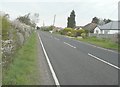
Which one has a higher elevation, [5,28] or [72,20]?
[5,28]

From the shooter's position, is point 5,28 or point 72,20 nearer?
point 5,28

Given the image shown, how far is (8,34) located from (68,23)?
114795 mm

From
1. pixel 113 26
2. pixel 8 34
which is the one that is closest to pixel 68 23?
pixel 113 26

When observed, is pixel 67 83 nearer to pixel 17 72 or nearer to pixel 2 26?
pixel 17 72

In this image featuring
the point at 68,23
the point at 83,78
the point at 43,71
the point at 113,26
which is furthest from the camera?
the point at 68,23

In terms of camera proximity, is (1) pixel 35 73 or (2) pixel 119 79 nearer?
(2) pixel 119 79

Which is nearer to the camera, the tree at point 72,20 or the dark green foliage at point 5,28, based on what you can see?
the dark green foliage at point 5,28

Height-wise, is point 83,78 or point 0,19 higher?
point 0,19

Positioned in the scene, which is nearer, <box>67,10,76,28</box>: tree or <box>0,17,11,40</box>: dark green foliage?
<box>0,17,11,40</box>: dark green foliage

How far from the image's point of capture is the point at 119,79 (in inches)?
380

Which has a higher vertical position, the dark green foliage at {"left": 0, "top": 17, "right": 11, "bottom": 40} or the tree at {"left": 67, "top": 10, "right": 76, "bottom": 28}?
the dark green foliage at {"left": 0, "top": 17, "right": 11, "bottom": 40}

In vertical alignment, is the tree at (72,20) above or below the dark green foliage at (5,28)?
below

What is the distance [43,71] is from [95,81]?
277cm

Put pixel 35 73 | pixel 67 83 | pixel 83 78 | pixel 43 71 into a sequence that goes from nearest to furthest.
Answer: pixel 67 83 → pixel 83 78 → pixel 35 73 → pixel 43 71
